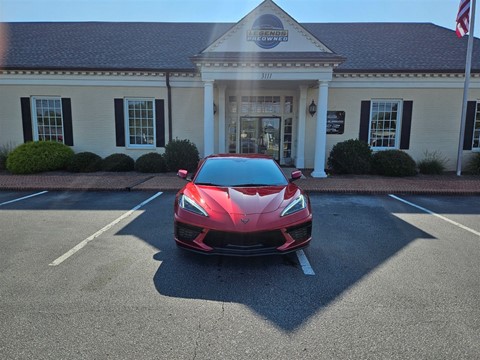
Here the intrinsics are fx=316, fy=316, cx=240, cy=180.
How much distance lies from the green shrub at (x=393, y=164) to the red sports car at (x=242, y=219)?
332 inches

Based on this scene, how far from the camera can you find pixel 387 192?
30.6 ft

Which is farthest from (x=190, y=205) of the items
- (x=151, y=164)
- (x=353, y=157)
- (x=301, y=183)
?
(x=353, y=157)

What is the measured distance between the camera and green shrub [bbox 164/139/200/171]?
480 inches

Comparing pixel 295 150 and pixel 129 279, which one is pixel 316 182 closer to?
pixel 295 150

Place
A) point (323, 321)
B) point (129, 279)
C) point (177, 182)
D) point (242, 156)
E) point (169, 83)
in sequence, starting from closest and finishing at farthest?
point (323, 321) → point (129, 279) → point (242, 156) → point (177, 182) → point (169, 83)

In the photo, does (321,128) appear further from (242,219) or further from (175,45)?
(175,45)

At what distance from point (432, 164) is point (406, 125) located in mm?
1905

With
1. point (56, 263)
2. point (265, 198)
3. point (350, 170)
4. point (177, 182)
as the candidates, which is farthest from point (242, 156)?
point (350, 170)

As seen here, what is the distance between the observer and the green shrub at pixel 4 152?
511 inches

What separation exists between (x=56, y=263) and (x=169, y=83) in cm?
1039

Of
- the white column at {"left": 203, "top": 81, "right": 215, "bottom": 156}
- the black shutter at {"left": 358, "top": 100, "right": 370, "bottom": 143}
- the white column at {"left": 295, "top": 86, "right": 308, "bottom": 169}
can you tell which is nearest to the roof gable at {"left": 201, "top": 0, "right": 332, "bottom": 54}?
the white column at {"left": 203, "top": 81, "right": 215, "bottom": 156}

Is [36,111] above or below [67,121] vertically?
above

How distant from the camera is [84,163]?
40.9 feet

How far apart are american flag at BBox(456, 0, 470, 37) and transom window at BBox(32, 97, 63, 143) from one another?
16186 mm
